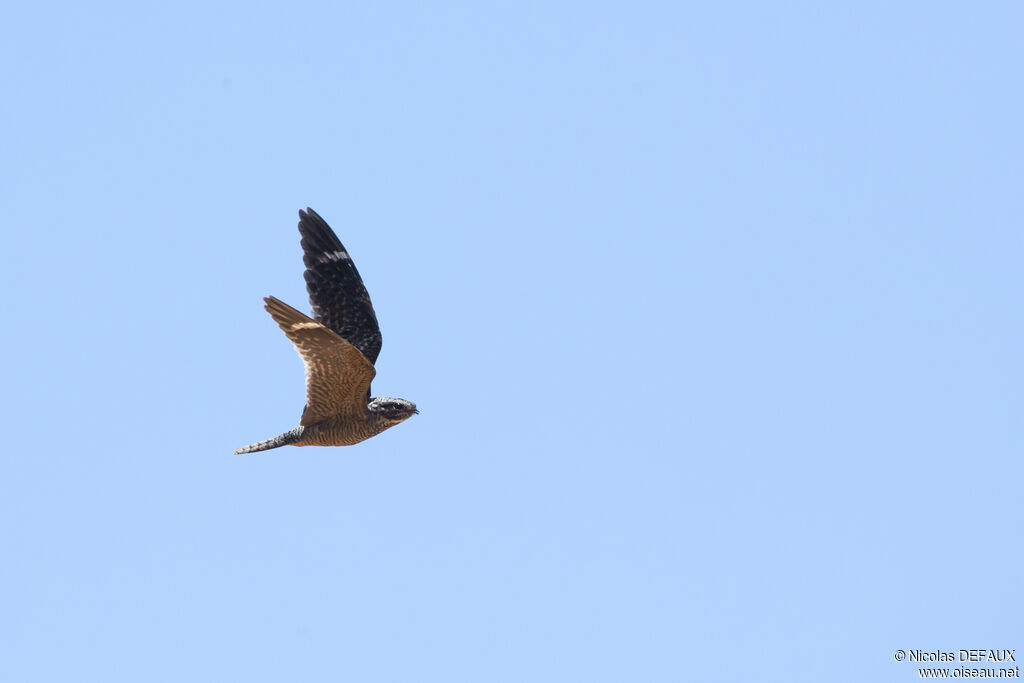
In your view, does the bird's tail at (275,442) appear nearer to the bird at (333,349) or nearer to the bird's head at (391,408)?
the bird at (333,349)

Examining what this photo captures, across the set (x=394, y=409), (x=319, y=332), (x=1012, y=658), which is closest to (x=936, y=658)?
(x=1012, y=658)

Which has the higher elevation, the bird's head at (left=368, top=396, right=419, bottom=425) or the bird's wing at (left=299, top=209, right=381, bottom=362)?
the bird's wing at (left=299, top=209, right=381, bottom=362)

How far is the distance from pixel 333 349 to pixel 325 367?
547 millimetres

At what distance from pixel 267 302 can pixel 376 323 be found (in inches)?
134

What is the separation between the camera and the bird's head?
18.8 metres

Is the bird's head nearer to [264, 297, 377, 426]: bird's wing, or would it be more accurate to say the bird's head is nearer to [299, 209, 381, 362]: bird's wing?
[264, 297, 377, 426]: bird's wing

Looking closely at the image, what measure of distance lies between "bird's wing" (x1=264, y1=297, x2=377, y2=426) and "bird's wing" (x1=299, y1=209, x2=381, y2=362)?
2.03 metres

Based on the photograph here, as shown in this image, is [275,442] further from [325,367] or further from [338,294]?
[338,294]

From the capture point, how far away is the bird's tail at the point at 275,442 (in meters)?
18.7

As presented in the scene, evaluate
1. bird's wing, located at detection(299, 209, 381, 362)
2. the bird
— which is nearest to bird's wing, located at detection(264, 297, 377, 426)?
Answer: the bird

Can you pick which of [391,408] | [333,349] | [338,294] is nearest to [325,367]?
[333,349]

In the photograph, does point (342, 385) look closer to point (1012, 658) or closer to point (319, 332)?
point (319, 332)

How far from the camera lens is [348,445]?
62.7ft

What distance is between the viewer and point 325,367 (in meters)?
17.8
